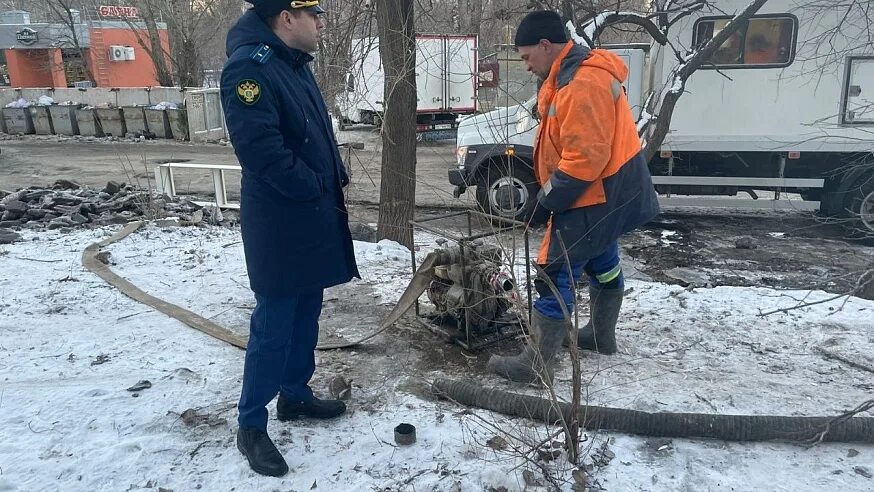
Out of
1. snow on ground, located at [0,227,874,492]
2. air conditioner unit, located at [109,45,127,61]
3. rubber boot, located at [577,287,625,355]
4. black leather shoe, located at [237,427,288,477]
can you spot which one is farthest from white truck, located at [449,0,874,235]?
air conditioner unit, located at [109,45,127,61]

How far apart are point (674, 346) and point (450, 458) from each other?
1.93 m

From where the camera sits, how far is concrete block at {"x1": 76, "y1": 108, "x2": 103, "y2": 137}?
20734 millimetres

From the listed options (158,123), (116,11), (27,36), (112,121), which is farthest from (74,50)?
(158,123)

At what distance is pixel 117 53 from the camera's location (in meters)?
29.7

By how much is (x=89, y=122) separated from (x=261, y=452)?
68.8 feet

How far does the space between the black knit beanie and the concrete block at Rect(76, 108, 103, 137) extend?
66.6 feet

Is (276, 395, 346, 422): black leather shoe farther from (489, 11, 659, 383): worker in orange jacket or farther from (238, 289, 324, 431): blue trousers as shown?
(489, 11, 659, 383): worker in orange jacket

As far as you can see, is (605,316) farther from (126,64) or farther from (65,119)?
(126,64)

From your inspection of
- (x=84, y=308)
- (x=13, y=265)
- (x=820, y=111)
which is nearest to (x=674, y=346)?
(x=84, y=308)

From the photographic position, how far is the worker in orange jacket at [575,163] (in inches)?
133

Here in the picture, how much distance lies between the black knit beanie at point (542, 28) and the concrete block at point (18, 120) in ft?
74.3

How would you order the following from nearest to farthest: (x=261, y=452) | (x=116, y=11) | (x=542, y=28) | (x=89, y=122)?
(x=261, y=452)
(x=542, y=28)
(x=89, y=122)
(x=116, y=11)

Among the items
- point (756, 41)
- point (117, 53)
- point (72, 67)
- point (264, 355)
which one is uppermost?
point (117, 53)

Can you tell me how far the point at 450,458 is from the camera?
9.82ft
